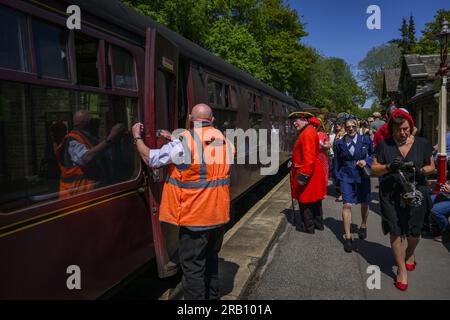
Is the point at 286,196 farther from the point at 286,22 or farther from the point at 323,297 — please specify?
the point at 286,22

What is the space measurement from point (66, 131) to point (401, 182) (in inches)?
124

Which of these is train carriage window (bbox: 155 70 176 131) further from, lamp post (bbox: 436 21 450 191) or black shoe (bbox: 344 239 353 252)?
lamp post (bbox: 436 21 450 191)

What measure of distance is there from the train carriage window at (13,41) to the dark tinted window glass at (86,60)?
1.49ft

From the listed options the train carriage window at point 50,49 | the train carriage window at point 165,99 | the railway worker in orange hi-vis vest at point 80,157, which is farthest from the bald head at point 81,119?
the train carriage window at point 165,99

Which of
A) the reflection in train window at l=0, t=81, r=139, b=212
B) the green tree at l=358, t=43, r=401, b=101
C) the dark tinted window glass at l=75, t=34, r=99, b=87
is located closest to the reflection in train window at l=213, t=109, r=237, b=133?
the reflection in train window at l=0, t=81, r=139, b=212

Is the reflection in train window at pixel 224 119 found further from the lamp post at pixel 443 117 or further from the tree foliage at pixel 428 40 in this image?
the tree foliage at pixel 428 40

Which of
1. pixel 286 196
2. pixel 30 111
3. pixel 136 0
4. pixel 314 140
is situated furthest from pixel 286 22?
pixel 30 111

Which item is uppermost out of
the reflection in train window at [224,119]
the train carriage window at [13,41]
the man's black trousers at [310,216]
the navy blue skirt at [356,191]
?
the train carriage window at [13,41]

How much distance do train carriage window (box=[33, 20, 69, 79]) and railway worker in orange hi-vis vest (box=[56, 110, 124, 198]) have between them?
33cm

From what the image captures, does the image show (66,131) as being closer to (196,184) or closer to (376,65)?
(196,184)

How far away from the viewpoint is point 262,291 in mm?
4043

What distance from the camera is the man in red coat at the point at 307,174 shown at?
5727mm

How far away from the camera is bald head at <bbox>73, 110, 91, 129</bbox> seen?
273 cm

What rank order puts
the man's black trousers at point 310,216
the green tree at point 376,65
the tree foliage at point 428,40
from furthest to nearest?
1. the green tree at point 376,65
2. the tree foliage at point 428,40
3. the man's black trousers at point 310,216
